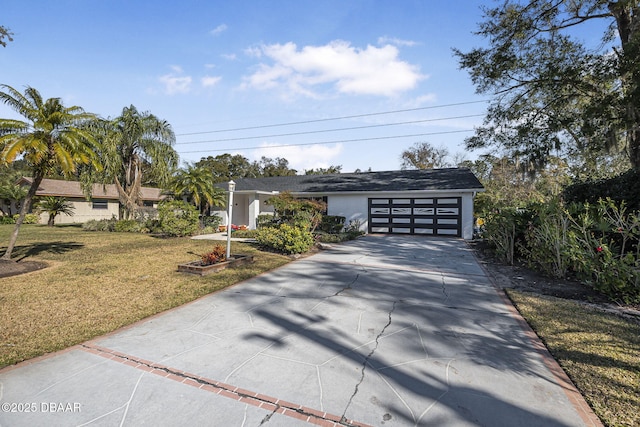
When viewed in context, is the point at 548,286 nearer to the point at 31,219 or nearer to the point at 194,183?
the point at 194,183

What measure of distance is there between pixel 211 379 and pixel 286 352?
0.83m

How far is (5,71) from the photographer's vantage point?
35.4 feet

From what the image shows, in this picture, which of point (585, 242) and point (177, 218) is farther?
point (177, 218)

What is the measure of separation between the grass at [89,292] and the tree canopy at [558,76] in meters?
11.0

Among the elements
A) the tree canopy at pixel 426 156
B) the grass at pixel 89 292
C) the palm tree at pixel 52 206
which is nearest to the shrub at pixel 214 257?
the grass at pixel 89 292

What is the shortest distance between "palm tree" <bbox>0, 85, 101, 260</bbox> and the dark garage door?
12.9m

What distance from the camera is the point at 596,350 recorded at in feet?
10.8

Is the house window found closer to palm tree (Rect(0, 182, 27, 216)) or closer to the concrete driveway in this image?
palm tree (Rect(0, 182, 27, 216))

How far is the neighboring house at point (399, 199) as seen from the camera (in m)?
14.8

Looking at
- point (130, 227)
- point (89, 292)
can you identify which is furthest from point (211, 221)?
point (89, 292)

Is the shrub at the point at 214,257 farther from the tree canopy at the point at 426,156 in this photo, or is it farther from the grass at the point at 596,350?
the tree canopy at the point at 426,156

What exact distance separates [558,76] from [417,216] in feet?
26.0

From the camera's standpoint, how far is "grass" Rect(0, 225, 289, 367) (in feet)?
12.1

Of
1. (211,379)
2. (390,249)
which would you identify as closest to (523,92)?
(390,249)
